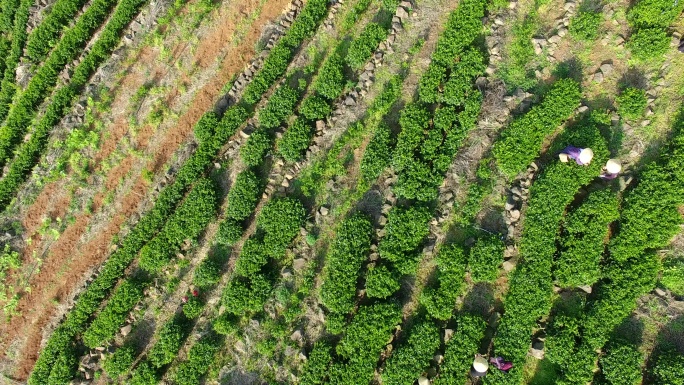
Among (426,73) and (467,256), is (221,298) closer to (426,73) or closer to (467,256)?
(467,256)

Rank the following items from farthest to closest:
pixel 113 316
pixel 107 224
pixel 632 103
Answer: pixel 107 224 < pixel 113 316 < pixel 632 103

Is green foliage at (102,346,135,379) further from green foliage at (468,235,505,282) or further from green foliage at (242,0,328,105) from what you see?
green foliage at (468,235,505,282)

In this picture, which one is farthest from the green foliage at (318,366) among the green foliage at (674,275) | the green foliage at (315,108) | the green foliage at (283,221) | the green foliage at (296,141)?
the green foliage at (674,275)

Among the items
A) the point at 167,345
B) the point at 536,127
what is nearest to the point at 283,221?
the point at 167,345

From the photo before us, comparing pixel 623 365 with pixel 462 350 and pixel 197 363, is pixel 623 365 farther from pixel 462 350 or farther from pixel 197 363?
pixel 197 363

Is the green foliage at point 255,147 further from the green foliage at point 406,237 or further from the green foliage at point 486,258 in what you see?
the green foliage at point 486,258

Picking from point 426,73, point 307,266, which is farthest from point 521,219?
point 307,266
